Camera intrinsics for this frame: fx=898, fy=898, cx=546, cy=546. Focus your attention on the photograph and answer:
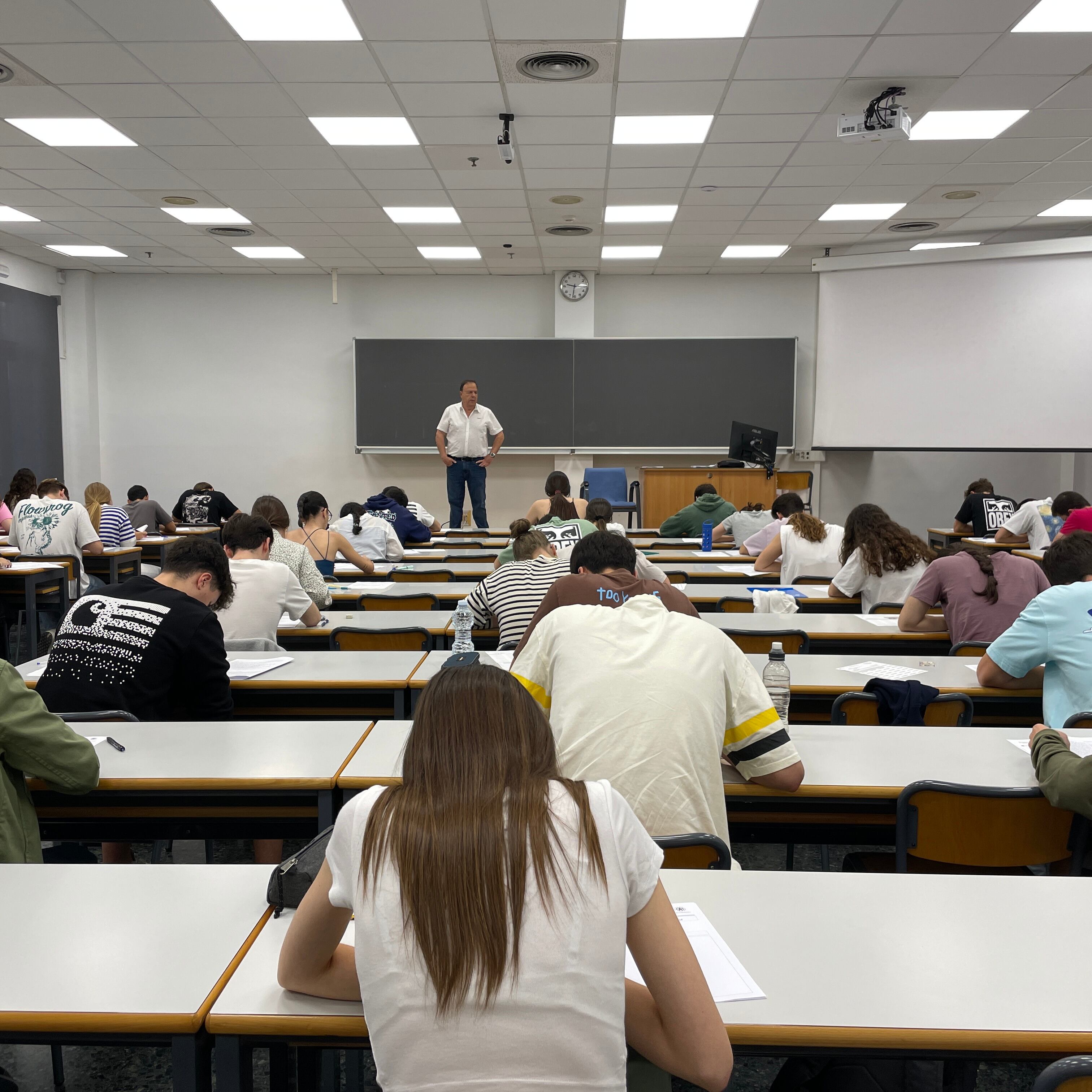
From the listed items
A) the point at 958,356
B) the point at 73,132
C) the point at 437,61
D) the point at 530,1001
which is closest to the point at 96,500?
the point at 73,132

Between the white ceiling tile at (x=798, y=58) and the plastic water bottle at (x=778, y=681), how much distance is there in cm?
366

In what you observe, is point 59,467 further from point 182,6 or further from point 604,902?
point 604,902

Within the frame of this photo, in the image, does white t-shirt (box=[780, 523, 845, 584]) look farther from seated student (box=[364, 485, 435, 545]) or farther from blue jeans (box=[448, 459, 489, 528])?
blue jeans (box=[448, 459, 489, 528])

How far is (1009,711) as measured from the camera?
10.9 feet

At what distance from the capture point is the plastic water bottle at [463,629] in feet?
10.5

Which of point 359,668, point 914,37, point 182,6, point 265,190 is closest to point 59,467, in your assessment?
point 265,190

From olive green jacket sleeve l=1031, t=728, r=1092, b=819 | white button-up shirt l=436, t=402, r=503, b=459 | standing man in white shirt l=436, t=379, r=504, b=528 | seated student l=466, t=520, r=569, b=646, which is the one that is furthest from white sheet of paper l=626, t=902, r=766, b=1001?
white button-up shirt l=436, t=402, r=503, b=459

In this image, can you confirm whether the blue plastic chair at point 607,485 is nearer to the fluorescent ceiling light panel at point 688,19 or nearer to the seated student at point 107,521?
the seated student at point 107,521

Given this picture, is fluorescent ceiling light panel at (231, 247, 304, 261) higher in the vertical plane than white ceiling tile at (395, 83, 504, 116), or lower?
lower

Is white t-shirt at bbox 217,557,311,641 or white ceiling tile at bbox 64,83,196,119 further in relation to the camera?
white ceiling tile at bbox 64,83,196,119

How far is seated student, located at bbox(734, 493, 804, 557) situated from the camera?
614cm

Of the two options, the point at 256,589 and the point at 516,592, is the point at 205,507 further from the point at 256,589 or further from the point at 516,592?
the point at 516,592

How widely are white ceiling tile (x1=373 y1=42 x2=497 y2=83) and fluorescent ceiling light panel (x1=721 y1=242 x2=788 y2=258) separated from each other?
4.95 metres

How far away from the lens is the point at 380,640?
390 cm
